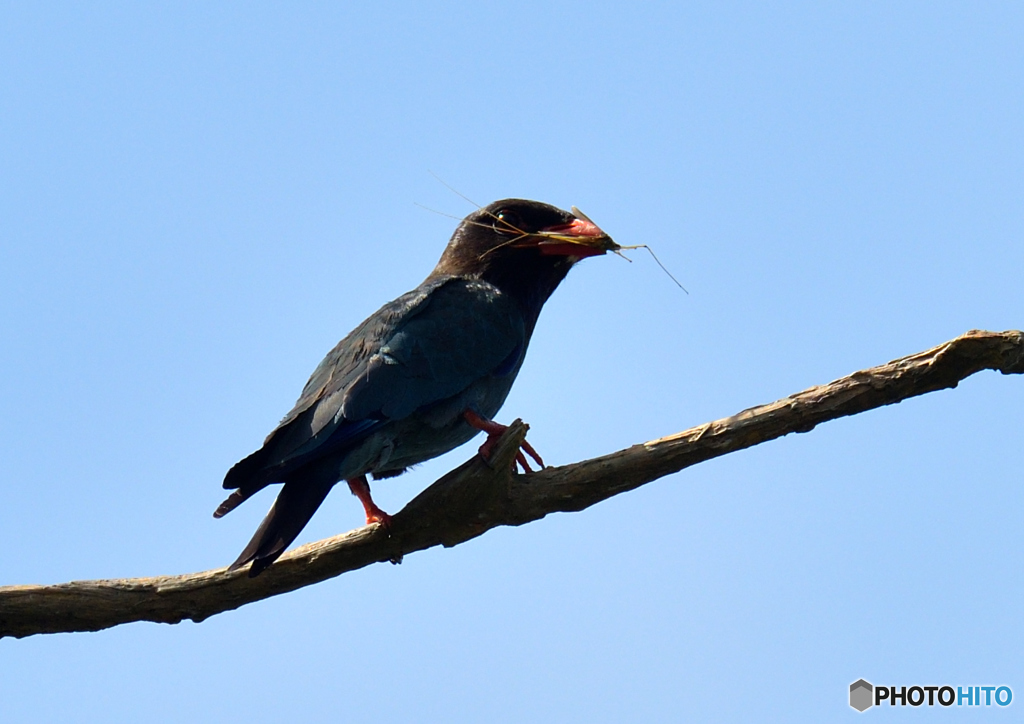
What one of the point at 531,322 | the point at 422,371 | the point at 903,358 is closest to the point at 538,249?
the point at 531,322

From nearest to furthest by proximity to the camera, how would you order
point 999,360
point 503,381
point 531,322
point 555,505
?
point 999,360, point 555,505, point 503,381, point 531,322

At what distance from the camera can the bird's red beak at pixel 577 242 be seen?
6641 millimetres

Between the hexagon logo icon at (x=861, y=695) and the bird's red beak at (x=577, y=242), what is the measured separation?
2.92 meters

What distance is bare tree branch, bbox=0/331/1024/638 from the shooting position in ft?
15.1

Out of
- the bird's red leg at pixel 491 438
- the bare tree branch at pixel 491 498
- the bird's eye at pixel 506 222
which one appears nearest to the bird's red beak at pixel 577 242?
the bird's eye at pixel 506 222

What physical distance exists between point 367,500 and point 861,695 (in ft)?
9.65

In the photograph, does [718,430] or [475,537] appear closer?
[718,430]

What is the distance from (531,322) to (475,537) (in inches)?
69.6

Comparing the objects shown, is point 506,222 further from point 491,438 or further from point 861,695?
point 861,695

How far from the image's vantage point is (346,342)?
618 centimetres

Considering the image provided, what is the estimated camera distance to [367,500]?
5727mm

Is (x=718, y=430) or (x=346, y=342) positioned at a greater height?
(x=346, y=342)

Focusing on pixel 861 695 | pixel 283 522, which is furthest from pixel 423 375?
pixel 861 695

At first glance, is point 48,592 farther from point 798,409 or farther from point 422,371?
point 798,409
